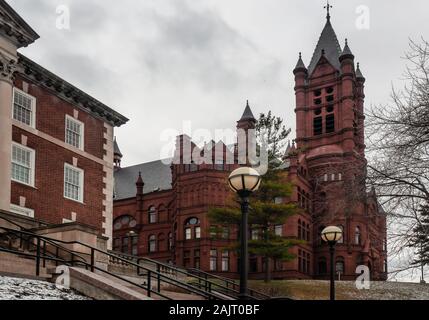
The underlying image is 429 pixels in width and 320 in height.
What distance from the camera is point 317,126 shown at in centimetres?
8944

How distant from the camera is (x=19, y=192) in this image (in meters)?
30.3

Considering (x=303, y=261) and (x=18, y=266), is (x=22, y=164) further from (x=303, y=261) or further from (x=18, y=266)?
(x=303, y=261)

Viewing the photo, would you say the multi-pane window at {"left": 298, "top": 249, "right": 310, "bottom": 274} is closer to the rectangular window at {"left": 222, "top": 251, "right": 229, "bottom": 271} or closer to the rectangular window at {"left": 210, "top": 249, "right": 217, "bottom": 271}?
the rectangular window at {"left": 222, "top": 251, "right": 229, "bottom": 271}

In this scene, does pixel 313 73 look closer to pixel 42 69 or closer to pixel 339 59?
pixel 339 59

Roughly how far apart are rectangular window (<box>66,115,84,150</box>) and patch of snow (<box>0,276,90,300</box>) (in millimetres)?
19034

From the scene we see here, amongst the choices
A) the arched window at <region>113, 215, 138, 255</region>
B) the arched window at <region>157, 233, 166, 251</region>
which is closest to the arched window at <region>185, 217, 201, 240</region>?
the arched window at <region>157, 233, 166, 251</region>

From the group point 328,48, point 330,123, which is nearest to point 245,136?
point 330,123

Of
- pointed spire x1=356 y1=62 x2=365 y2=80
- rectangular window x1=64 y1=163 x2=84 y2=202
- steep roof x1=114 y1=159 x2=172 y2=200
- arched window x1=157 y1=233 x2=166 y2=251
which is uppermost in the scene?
pointed spire x1=356 y1=62 x2=365 y2=80

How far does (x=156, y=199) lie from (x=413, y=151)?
75911mm

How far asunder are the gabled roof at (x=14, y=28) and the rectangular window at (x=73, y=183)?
23.9 feet

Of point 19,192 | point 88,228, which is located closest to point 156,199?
point 19,192

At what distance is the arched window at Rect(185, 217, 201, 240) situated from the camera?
7644 centimetres

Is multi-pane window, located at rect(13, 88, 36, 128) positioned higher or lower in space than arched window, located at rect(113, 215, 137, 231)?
lower

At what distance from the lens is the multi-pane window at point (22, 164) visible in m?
30.5
